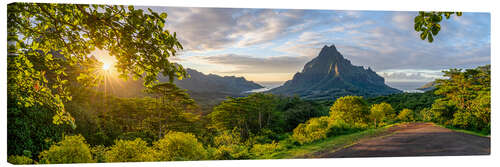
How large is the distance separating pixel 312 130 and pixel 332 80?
1.12 meters

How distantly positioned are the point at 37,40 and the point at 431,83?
239 inches

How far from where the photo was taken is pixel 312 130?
561 centimetres

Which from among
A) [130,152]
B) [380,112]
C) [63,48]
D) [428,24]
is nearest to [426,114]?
[380,112]

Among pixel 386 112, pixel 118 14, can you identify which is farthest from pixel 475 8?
pixel 118 14

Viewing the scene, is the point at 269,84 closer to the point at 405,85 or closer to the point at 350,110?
the point at 350,110

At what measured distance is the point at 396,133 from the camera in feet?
17.9

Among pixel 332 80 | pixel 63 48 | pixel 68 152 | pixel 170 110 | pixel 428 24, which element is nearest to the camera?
pixel 428 24

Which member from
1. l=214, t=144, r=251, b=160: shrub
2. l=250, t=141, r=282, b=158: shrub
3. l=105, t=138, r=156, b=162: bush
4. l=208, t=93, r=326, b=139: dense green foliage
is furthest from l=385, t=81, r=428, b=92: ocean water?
l=105, t=138, r=156, b=162: bush

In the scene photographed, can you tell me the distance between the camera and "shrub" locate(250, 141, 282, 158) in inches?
201

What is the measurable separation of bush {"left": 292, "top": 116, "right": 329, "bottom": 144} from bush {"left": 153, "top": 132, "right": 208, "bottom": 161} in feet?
5.77

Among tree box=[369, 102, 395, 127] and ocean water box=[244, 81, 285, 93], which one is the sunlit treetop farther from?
tree box=[369, 102, 395, 127]

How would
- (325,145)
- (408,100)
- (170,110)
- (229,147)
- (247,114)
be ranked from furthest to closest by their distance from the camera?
(408,100), (247,114), (325,145), (229,147), (170,110)

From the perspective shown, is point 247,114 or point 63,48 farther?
point 247,114

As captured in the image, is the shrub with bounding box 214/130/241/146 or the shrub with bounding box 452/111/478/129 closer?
the shrub with bounding box 214/130/241/146
